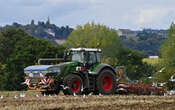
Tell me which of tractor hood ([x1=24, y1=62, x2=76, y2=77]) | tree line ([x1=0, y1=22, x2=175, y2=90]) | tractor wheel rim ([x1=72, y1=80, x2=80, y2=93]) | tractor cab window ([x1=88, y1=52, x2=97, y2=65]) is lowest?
tractor wheel rim ([x1=72, y1=80, x2=80, y2=93])

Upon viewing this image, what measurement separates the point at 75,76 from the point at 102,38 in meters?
73.3

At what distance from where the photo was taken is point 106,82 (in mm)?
24609

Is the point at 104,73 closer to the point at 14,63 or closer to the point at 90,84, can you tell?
the point at 90,84

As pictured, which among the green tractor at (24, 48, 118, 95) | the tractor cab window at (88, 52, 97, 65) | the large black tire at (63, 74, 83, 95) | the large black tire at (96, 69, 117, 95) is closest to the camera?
the large black tire at (63, 74, 83, 95)

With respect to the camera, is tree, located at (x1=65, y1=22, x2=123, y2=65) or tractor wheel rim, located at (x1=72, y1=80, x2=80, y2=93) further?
tree, located at (x1=65, y1=22, x2=123, y2=65)

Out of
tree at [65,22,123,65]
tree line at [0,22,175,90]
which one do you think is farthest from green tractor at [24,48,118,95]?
tree at [65,22,123,65]

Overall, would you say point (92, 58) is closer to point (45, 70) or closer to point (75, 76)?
point (75, 76)

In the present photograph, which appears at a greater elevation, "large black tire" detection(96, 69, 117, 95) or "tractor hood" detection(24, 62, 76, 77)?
"tractor hood" detection(24, 62, 76, 77)

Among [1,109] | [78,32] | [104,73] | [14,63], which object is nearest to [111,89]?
[104,73]

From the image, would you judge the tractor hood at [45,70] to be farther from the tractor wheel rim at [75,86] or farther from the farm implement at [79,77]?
the tractor wheel rim at [75,86]

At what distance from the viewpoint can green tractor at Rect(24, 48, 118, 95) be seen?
22.8m

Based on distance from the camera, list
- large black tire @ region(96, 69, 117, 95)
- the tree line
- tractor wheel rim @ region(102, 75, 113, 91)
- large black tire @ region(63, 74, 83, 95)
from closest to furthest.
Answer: large black tire @ region(63, 74, 83, 95)
large black tire @ region(96, 69, 117, 95)
tractor wheel rim @ region(102, 75, 113, 91)
the tree line

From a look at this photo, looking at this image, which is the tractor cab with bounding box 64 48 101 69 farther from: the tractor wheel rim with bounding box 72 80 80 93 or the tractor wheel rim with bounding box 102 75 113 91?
the tractor wheel rim with bounding box 72 80 80 93

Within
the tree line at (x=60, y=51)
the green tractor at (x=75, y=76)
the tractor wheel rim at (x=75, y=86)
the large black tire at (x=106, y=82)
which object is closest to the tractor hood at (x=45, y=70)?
the green tractor at (x=75, y=76)
